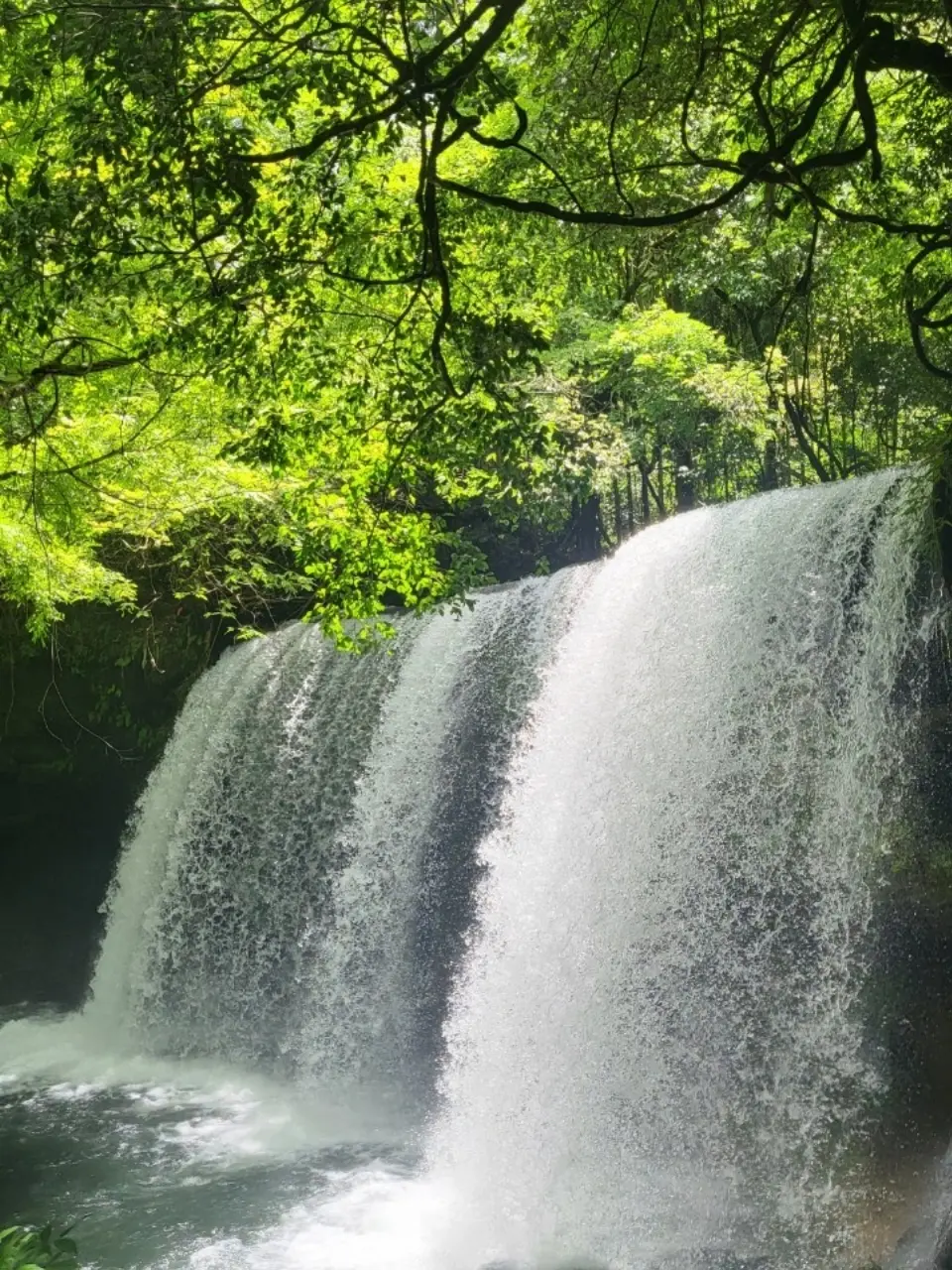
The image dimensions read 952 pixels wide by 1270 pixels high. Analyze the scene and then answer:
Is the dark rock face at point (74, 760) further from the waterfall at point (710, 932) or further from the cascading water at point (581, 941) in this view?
the waterfall at point (710, 932)

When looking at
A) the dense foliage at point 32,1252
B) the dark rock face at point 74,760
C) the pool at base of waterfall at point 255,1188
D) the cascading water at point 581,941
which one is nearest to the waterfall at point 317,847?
the cascading water at point 581,941

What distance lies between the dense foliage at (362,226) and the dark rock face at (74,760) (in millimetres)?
583

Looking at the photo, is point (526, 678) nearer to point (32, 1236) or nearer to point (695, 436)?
point (32, 1236)

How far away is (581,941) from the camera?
244 inches

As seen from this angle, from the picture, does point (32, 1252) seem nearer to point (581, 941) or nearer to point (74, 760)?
point (581, 941)

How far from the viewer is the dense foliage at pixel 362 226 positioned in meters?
3.31

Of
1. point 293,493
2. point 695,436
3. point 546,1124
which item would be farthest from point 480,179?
point 695,436

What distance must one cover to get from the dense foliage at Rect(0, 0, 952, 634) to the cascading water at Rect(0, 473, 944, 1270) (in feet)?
3.86

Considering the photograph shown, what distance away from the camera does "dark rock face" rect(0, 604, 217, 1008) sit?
36.0 ft

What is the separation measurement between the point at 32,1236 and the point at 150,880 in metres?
6.72

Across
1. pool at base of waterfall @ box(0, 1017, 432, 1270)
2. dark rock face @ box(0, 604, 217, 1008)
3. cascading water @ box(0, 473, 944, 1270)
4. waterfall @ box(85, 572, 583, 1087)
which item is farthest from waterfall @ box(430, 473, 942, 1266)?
dark rock face @ box(0, 604, 217, 1008)

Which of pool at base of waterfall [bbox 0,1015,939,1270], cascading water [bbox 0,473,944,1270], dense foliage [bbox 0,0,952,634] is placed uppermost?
dense foliage [bbox 0,0,952,634]

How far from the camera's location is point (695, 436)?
1480cm

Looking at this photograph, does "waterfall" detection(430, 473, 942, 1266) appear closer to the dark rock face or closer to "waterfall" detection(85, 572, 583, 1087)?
"waterfall" detection(85, 572, 583, 1087)
